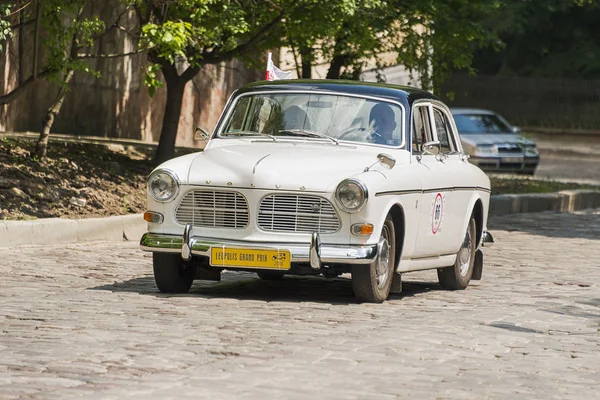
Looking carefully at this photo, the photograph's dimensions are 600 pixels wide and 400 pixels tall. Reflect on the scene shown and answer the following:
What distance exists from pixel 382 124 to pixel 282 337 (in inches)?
128

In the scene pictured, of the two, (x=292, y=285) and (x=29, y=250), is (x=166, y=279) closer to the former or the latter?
(x=292, y=285)

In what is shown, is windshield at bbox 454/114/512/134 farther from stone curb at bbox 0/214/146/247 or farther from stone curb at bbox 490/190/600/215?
stone curb at bbox 0/214/146/247

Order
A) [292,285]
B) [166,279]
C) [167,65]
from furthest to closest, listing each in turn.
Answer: [167,65] < [292,285] < [166,279]

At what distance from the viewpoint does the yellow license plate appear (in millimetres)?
10031

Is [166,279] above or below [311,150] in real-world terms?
below

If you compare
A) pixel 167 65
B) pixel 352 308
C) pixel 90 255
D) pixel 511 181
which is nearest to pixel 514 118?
pixel 511 181

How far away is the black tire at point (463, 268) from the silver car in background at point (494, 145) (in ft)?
59.2

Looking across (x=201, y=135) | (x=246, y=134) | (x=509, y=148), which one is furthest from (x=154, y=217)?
(x=509, y=148)

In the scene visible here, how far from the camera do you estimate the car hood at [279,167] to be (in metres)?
10.1

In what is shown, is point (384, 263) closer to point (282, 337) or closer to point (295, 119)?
point (295, 119)

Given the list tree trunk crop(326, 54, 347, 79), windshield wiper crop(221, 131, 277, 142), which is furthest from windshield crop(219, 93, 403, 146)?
tree trunk crop(326, 54, 347, 79)

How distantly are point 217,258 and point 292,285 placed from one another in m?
1.82

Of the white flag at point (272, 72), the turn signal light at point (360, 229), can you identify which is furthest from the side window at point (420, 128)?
the white flag at point (272, 72)

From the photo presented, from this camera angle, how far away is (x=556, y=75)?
48625 millimetres
